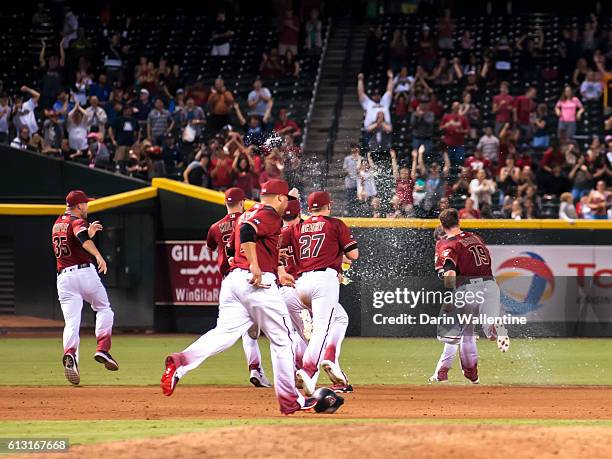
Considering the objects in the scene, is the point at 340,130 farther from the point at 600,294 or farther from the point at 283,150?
the point at 600,294

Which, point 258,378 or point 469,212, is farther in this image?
point 469,212

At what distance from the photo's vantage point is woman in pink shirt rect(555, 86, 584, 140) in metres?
24.0

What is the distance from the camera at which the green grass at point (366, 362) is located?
1416 cm

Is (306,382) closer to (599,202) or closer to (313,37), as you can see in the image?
(599,202)

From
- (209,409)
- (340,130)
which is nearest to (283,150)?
(340,130)

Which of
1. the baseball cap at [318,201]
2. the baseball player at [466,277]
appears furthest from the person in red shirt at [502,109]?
the baseball cap at [318,201]

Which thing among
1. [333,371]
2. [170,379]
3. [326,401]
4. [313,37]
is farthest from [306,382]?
[313,37]

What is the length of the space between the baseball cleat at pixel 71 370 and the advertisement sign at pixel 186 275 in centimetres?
717

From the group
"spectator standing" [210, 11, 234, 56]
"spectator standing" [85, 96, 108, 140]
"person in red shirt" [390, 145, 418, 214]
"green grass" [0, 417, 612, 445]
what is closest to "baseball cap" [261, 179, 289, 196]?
"green grass" [0, 417, 612, 445]

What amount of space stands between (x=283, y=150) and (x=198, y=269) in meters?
3.81

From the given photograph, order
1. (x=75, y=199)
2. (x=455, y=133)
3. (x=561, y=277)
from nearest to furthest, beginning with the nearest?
1. (x=75, y=199)
2. (x=561, y=277)
3. (x=455, y=133)

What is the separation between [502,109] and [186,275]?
25.0 ft

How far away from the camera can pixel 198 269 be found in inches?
807

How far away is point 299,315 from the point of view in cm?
1290
